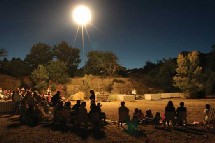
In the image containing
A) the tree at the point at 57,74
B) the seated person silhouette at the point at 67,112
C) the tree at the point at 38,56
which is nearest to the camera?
the seated person silhouette at the point at 67,112

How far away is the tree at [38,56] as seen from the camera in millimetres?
53438

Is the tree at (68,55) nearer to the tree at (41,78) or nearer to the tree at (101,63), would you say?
the tree at (101,63)

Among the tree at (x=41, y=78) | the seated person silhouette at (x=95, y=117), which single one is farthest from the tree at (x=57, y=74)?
the seated person silhouette at (x=95, y=117)

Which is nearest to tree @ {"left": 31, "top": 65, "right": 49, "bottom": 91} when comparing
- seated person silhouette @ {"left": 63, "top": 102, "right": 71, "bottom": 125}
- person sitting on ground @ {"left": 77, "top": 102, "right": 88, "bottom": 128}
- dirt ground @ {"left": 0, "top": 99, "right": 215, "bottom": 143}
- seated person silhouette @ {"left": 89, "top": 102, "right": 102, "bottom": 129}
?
dirt ground @ {"left": 0, "top": 99, "right": 215, "bottom": 143}

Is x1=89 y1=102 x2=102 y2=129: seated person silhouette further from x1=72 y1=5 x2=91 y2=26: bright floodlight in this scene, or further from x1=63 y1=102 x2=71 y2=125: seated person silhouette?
x1=72 y1=5 x2=91 y2=26: bright floodlight

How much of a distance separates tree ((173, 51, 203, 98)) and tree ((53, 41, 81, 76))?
79.9ft

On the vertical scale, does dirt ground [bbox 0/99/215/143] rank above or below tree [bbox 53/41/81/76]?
below

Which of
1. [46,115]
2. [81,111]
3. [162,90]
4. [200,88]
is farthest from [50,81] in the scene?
[81,111]

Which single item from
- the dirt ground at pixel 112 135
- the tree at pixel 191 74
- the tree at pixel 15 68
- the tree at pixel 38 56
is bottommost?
the dirt ground at pixel 112 135

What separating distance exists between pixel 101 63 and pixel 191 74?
1843 cm

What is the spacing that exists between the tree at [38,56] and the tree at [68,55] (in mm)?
3065

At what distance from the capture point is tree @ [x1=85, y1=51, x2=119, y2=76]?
5347 cm

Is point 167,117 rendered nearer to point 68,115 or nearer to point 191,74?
point 68,115

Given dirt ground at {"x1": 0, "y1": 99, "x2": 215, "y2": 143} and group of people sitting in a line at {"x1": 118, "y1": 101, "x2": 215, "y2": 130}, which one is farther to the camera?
group of people sitting in a line at {"x1": 118, "y1": 101, "x2": 215, "y2": 130}
